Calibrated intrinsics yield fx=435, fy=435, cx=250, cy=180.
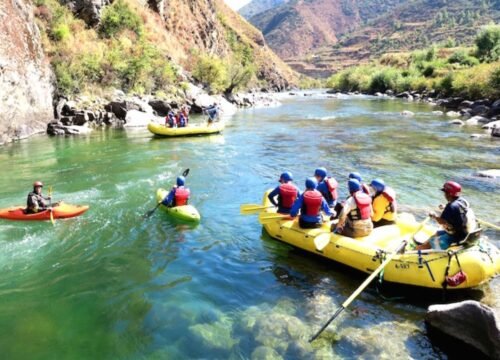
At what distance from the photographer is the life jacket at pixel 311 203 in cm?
775

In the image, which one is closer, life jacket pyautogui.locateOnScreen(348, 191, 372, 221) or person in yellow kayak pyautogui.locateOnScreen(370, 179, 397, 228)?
life jacket pyautogui.locateOnScreen(348, 191, 372, 221)

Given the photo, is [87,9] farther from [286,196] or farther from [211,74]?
[286,196]

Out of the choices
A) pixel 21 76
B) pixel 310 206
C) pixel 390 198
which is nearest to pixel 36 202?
pixel 310 206

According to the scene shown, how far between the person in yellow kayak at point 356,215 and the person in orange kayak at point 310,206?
1.61 ft

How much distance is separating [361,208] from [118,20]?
33.6 metres

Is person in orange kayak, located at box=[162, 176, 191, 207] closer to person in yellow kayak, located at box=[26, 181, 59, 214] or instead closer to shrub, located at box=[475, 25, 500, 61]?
→ person in yellow kayak, located at box=[26, 181, 59, 214]

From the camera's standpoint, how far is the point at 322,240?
7379mm

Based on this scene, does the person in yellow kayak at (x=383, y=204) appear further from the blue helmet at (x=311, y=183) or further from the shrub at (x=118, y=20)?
the shrub at (x=118, y=20)

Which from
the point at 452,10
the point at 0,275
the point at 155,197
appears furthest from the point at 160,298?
the point at 452,10

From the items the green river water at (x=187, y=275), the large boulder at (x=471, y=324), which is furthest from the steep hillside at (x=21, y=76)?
the large boulder at (x=471, y=324)

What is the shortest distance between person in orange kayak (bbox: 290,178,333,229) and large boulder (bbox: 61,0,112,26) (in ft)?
104

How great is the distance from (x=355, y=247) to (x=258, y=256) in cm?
190

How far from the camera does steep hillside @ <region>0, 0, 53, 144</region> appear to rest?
19.1 m

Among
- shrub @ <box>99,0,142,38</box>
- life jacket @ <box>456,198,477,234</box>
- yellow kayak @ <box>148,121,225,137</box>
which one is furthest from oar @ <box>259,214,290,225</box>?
shrub @ <box>99,0,142,38</box>
